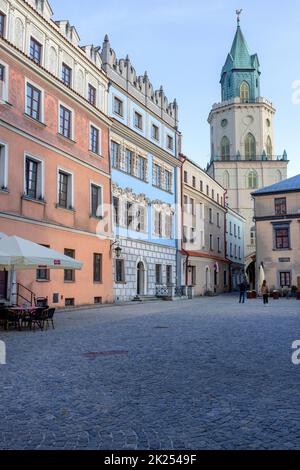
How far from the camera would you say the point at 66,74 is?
24.2m

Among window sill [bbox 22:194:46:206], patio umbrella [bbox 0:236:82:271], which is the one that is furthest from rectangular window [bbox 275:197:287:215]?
patio umbrella [bbox 0:236:82:271]

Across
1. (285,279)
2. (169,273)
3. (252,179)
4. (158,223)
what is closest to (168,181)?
(158,223)

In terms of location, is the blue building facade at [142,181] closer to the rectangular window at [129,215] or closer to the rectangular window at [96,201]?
the rectangular window at [129,215]

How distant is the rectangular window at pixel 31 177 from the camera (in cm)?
2062

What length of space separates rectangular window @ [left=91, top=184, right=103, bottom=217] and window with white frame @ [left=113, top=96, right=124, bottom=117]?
567 centimetres

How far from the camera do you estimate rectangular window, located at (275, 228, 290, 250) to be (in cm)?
4222

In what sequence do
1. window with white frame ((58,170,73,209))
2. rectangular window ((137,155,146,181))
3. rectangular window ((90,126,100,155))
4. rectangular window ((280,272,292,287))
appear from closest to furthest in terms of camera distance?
1. window with white frame ((58,170,73,209))
2. rectangular window ((90,126,100,155))
3. rectangular window ((137,155,146,181))
4. rectangular window ((280,272,292,287))

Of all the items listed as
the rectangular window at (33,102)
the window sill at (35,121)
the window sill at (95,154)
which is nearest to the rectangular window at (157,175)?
the window sill at (95,154)

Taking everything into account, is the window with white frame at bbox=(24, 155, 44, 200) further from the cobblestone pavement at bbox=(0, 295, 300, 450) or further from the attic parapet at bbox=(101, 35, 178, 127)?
the cobblestone pavement at bbox=(0, 295, 300, 450)

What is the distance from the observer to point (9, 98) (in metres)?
19.3

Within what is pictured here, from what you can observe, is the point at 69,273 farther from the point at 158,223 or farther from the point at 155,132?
the point at 155,132

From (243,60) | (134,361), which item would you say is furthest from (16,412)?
(243,60)

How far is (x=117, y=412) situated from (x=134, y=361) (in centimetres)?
320
